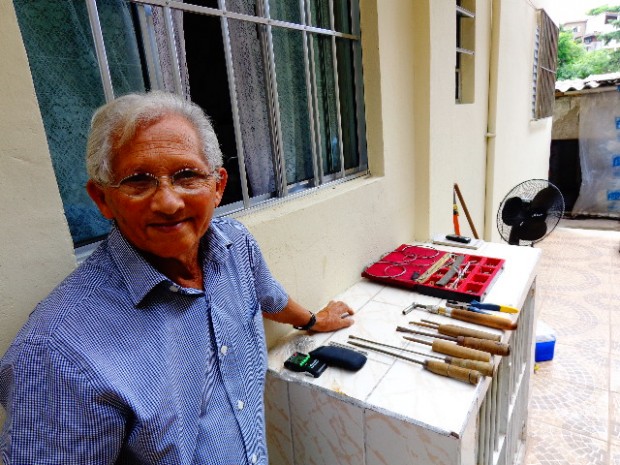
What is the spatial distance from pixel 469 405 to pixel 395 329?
19.2 inches

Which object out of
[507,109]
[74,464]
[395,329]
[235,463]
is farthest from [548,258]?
[74,464]

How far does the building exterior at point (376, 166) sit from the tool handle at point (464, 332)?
2.02 ft

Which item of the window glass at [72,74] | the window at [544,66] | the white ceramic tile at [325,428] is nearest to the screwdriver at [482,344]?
the white ceramic tile at [325,428]

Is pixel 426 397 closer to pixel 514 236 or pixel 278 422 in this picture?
pixel 278 422

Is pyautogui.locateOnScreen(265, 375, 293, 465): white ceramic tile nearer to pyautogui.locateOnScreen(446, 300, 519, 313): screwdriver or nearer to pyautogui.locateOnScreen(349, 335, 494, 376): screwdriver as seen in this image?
pyautogui.locateOnScreen(349, 335, 494, 376): screwdriver

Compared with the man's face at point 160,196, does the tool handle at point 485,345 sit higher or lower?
lower

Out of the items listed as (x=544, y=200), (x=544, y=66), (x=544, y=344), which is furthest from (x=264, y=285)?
(x=544, y=66)

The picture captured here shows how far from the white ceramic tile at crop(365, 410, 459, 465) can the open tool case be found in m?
0.79

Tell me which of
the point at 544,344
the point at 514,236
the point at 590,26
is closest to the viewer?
the point at 544,344

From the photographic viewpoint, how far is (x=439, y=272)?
82.0 inches

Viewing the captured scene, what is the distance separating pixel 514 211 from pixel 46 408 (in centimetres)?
349

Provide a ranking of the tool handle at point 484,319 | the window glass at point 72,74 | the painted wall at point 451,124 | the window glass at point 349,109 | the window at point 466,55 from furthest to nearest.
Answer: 1. the window at point 466,55
2. the painted wall at point 451,124
3. the window glass at point 349,109
4. the tool handle at point 484,319
5. the window glass at point 72,74

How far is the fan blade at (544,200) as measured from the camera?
329 cm

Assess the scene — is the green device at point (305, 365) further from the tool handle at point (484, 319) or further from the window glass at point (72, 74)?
the window glass at point (72, 74)
